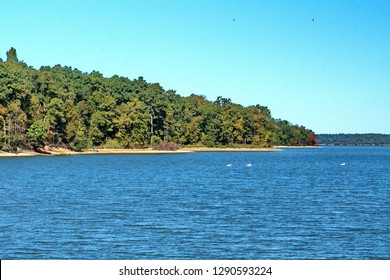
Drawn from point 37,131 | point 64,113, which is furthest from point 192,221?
point 64,113

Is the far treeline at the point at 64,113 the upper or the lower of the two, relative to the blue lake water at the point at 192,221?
upper

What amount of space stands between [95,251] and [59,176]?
53074 mm

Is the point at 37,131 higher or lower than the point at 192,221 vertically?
higher

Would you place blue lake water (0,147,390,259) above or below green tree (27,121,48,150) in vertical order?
below

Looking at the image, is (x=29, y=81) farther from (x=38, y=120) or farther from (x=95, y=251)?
(x=95, y=251)

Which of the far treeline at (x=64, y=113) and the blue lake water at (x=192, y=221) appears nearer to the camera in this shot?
the blue lake water at (x=192, y=221)

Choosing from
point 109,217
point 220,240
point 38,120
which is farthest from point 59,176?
point 38,120

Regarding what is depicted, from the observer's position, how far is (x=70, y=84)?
186 metres

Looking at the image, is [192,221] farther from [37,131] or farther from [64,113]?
[64,113]

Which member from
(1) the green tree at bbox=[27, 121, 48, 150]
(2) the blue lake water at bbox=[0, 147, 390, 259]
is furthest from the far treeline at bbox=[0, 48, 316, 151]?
(2) the blue lake water at bbox=[0, 147, 390, 259]

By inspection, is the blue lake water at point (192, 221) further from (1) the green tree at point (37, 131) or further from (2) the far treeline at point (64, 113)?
(2) the far treeline at point (64, 113)

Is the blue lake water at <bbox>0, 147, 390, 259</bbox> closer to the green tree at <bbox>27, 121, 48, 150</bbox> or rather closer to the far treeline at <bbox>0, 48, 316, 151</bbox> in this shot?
the green tree at <bbox>27, 121, 48, 150</bbox>

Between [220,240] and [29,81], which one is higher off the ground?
[29,81]

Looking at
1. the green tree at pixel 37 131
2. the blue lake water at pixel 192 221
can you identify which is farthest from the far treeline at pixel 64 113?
the blue lake water at pixel 192 221
